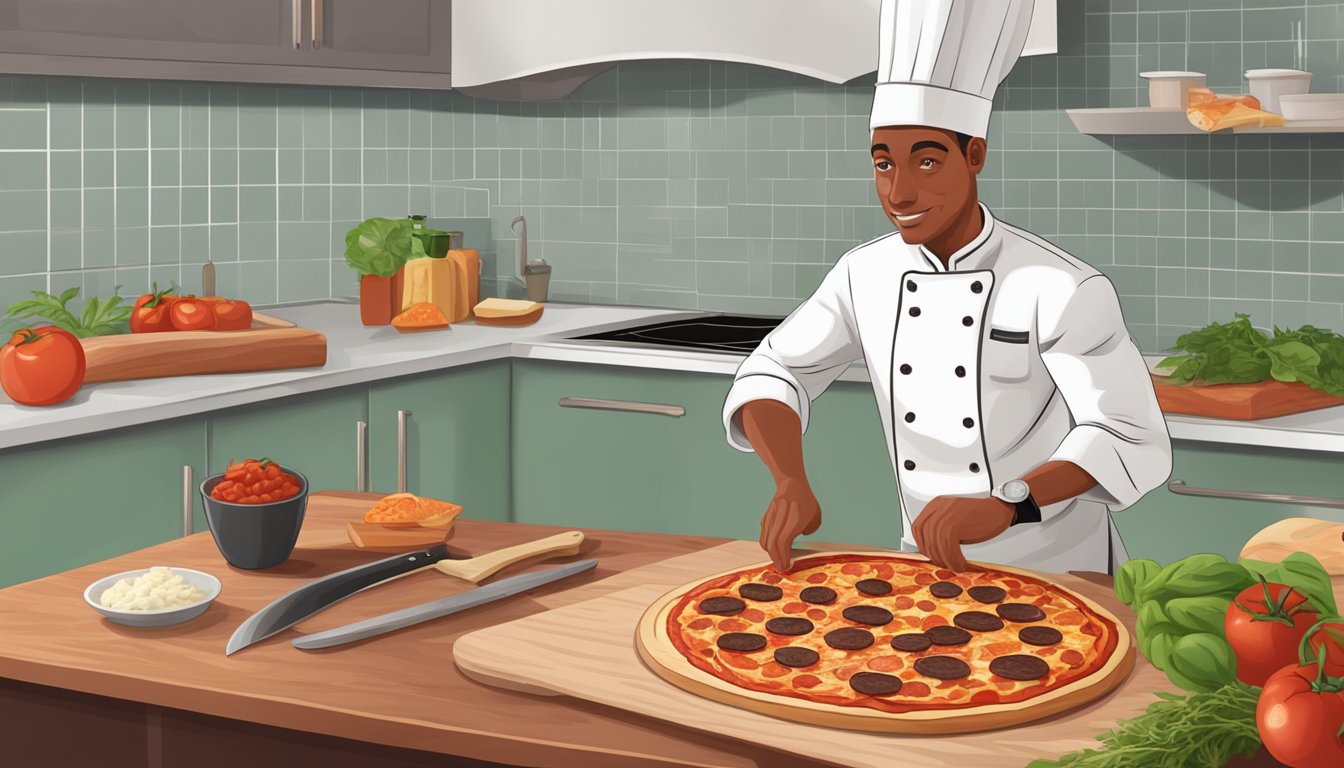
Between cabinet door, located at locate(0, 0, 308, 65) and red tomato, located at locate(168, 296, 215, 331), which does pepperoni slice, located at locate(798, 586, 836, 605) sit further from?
cabinet door, located at locate(0, 0, 308, 65)

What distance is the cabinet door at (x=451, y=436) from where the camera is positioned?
2830 mm

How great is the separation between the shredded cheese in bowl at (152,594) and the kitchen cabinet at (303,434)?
1.14m

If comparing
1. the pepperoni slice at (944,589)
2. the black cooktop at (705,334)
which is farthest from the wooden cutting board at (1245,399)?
the pepperoni slice at (944,589)

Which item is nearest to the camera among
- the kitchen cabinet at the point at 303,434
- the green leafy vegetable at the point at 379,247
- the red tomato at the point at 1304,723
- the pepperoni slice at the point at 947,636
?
the red tomato at the point at 1304,723

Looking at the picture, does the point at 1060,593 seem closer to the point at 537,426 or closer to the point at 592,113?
the point at 537,426

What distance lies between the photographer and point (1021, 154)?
3162mm

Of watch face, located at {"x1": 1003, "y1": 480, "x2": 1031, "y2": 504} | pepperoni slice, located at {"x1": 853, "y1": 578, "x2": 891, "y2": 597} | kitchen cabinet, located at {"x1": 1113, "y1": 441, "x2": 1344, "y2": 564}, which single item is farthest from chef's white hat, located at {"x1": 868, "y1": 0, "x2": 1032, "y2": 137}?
kitchen cabinet, located at {"x1": 1113, "y1": 441, "x2": 1344, "y2": 564}

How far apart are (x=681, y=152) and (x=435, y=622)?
→ 2390 mm

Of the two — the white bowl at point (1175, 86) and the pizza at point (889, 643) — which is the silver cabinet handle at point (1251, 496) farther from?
the pizza at point (889, 643)

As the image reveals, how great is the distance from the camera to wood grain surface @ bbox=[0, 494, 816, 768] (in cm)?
107

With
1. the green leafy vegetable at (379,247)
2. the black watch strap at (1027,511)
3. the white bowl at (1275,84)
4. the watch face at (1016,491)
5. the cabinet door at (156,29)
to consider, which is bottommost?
the black watch strap at (1027,511)

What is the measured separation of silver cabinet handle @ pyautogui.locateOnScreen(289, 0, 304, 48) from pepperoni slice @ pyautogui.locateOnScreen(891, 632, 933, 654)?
2.24m

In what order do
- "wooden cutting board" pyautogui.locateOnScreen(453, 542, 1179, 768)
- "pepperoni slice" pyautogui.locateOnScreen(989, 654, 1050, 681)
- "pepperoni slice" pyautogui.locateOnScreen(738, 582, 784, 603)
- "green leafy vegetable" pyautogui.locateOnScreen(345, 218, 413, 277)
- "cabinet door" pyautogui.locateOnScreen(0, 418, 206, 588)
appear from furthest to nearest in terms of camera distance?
"green leafy vegetable" pyautogui.locateOnScreen(345, 218, 413, 277), "cabinet door" pyautogui.locateOnScreen(0, 418, 206, 588), "pepperoni slice" pyautogui.locateOnScreen(738, 582, 784, 603), "pepperoni slice" pyautogui.locateOnScreen(989, 654, 1050, 681), "wooden cutting board" pyautogui.locateOnScreen(453, 542, 1179, 768)

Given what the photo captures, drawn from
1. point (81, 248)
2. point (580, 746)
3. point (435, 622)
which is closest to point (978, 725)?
point (580, 746)
